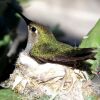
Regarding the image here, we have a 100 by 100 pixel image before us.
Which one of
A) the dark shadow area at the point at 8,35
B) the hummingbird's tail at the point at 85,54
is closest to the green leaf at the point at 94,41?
the hummingbird's tail at the point at 85,54

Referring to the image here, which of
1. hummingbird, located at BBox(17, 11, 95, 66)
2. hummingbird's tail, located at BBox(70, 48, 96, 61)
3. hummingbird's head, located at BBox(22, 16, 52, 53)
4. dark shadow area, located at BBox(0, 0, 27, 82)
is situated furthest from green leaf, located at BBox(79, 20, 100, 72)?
dark shadow area, located at BBox(0, 0, 27, 82)

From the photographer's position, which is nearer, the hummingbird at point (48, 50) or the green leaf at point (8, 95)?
the green leaf at point (8, 95)

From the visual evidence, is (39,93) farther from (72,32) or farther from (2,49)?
(72,32)

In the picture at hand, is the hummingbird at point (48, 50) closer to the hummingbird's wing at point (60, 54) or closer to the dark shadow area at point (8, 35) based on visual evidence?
the hummingbird's wing at point (60, 54)

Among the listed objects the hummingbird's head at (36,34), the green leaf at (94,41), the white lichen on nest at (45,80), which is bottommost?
the white lichen on nest at (45,80)

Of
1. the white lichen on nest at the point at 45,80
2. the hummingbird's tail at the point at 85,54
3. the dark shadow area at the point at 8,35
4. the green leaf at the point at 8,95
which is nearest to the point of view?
the green leaf at the point at 8,95

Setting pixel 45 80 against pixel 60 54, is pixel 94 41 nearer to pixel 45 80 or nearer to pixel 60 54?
pixel 60 54
